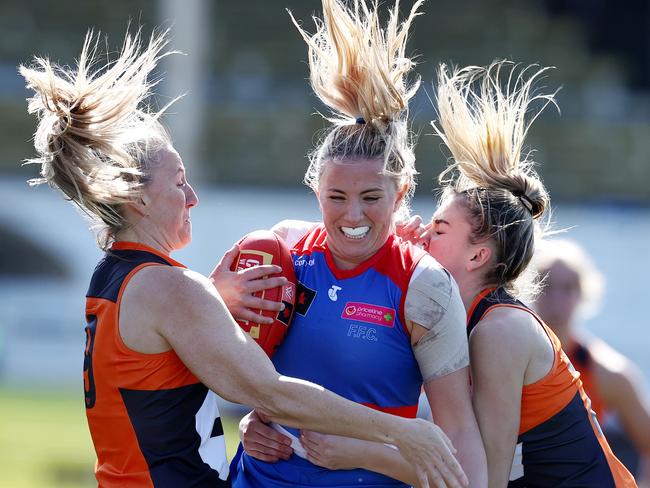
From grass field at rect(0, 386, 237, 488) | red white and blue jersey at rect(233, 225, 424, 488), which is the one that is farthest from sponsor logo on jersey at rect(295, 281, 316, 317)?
grass field at rect(0, 386, 237, 488)

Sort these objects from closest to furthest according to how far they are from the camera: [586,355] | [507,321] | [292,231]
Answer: [507,321] < [292,231] < [586,355]

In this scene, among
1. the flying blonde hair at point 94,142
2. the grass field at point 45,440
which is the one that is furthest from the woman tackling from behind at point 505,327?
the grass field at point 45,440

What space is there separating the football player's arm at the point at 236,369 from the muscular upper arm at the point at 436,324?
1.04 ft

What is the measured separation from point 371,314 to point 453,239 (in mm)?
460

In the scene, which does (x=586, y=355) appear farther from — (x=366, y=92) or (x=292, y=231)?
(x=366, y=92)

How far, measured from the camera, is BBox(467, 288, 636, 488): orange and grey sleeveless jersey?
322 cm

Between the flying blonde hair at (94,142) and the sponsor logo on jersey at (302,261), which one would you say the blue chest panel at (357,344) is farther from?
the flying blonde hair at (94,142)

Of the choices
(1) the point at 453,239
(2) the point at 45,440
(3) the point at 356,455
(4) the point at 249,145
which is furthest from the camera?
(4) the point at 249,145

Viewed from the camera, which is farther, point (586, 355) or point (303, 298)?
point (586, 355)

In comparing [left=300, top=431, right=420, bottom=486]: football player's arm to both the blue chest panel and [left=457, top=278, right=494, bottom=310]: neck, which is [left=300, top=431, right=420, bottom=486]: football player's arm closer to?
the blue chest panel

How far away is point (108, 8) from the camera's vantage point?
60.0 ft

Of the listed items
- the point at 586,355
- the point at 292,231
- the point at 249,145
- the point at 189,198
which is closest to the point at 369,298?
the point at 292,231

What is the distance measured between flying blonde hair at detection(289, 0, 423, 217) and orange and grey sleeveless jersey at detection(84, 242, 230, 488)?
684 mm

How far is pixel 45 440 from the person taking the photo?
8703mm
